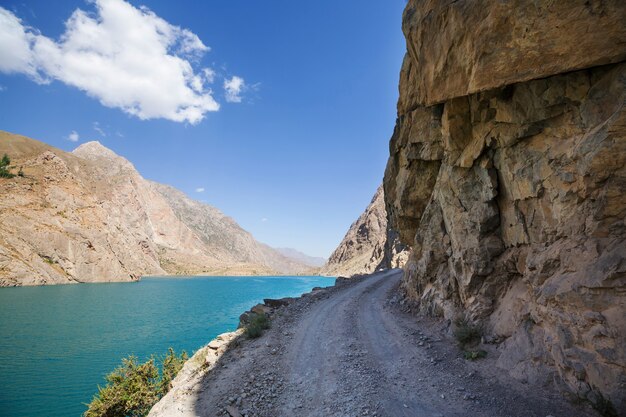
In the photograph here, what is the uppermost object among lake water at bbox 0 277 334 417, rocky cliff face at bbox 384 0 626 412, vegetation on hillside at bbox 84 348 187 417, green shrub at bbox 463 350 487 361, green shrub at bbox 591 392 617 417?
rocky cliff face at bbox 384 0 626 412

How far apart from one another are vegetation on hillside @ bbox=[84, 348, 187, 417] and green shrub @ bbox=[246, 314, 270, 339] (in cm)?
369

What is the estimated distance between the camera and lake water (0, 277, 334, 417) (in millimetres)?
14875

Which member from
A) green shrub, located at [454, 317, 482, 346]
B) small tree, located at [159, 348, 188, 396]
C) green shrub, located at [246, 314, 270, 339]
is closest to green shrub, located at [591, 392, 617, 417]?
green shrub, located at [454, 317, 482, 346]

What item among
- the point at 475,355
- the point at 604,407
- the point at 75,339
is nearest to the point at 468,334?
the point at 475,355

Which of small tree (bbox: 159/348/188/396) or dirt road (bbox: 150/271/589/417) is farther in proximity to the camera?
small tree (bbox: 159/348/188/396)

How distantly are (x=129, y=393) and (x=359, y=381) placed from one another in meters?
9.15

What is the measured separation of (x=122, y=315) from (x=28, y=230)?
53447mm

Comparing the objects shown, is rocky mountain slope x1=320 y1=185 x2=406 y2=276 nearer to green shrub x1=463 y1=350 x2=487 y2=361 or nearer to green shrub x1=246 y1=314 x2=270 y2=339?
green shrub x1=246 y1=314 x2=270 y2=339

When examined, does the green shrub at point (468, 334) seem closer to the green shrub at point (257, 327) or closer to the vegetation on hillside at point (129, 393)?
the green shrub at point (257, 327)

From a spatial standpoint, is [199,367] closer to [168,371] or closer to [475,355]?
[168,371]

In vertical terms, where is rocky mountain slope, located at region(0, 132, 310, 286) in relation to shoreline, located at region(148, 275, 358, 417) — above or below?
above

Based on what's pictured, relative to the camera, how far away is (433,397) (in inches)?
311

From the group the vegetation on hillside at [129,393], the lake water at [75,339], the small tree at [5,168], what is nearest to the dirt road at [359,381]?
the vegetation on hillside at [129,393]

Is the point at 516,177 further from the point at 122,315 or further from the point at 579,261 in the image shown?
the point at 122,315
